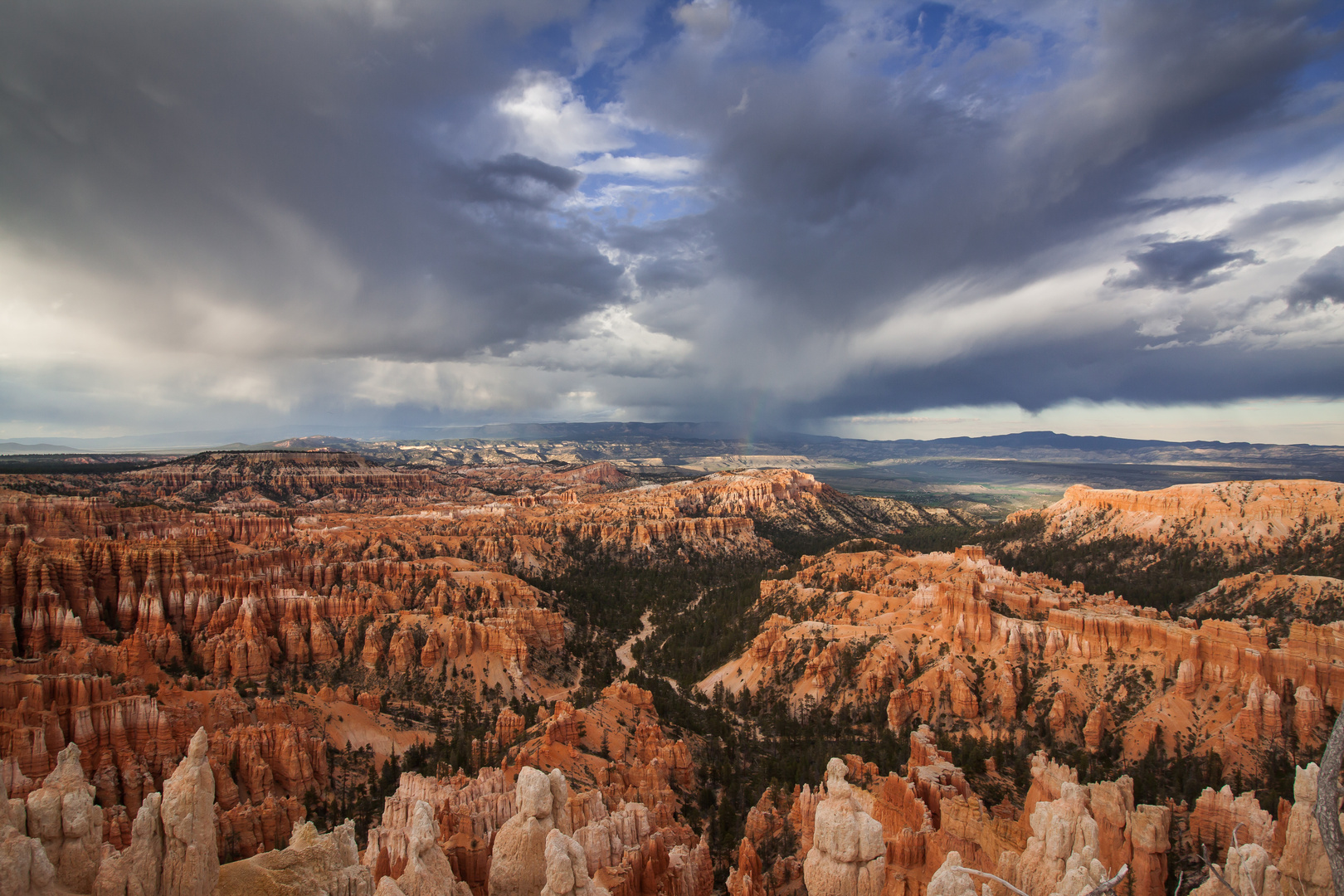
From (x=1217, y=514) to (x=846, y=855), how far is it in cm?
12253

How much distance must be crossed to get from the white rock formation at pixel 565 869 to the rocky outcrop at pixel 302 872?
5024 millimetres

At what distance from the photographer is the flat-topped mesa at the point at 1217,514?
9394 centimetres

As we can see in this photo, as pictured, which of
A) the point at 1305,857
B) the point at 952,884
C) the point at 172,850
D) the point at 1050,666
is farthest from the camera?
the point at 1050,666

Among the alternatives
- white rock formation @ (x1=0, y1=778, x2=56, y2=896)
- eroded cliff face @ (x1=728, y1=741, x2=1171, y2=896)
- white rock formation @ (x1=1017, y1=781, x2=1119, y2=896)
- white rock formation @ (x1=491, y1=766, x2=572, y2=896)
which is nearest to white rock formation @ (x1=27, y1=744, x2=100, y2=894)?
white rock formation @ (x1=0, y1=778, x2=56, y2=896)

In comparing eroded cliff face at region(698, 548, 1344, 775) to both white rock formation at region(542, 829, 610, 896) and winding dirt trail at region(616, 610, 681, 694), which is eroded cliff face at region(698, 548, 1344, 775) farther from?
white rock formation at region(542, 829, 610, 896)

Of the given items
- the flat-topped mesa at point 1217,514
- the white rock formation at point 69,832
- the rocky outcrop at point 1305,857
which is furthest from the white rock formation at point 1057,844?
the flat-topped mesa at point 1217,514

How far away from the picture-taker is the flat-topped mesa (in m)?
93.9

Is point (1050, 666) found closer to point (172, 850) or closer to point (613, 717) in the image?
point (613, 717)

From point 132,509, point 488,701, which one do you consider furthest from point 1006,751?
point 132,509

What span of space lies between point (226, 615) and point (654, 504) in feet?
386

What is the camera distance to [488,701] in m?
60.7

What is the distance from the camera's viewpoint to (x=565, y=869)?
1482 centimetres

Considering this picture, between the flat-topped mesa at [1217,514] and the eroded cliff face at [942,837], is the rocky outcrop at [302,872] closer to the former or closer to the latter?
the eroded cliff face at [942,837]

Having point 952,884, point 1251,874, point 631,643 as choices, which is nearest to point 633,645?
point 631,643
